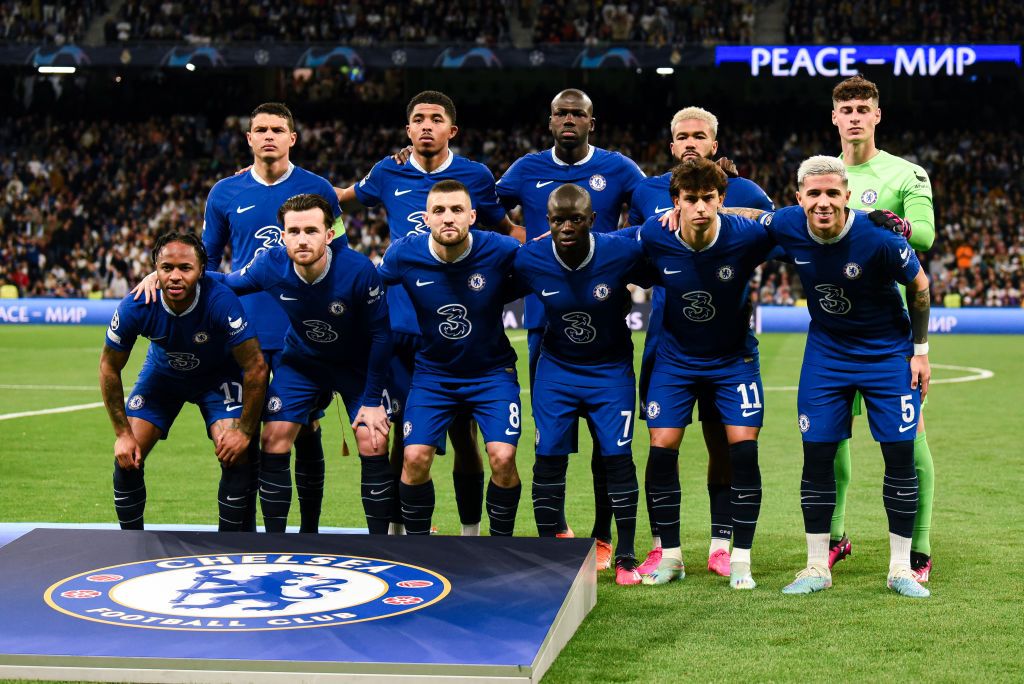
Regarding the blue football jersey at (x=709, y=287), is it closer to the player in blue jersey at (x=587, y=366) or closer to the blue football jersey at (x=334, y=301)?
the player in blue jersey at (x=587, y=366)

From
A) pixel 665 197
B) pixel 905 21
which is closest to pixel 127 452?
pixel 665 197

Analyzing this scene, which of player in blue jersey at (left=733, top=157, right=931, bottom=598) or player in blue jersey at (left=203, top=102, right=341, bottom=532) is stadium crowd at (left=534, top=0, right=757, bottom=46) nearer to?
player in blue jersey at (left=203, top=102, right=341, bottom=532)

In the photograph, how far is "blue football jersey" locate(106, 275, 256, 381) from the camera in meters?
6.45

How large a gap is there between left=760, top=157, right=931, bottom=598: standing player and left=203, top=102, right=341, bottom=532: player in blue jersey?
255cm

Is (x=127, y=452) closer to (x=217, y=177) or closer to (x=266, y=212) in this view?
(x=266, y=212)

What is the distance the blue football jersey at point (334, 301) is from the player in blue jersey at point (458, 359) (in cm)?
15

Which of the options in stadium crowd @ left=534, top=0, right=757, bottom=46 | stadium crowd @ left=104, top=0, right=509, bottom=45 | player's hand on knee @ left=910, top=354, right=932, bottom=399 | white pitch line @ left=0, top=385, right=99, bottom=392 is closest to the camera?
player's hand on knee @ left=910, top=354, right=932, bottom=399

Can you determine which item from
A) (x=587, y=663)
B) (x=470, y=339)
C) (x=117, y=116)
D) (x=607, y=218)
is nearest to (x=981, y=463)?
(x=607, y=218)

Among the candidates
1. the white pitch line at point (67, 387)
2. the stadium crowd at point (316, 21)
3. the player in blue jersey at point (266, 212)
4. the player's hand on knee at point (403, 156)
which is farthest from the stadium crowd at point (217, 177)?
the player in blue jersey at point (266, 212)

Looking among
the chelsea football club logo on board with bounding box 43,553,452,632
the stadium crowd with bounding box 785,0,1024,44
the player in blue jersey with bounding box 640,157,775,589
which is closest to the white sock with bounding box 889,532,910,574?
the player in blue jersey with bounding box 640,157,775,589

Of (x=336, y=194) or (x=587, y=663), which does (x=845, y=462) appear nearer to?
(x=587, y=663)

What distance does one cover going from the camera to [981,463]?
34.2 feet

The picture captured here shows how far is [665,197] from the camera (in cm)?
685

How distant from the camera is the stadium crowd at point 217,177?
30.5 metres
